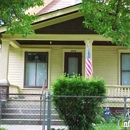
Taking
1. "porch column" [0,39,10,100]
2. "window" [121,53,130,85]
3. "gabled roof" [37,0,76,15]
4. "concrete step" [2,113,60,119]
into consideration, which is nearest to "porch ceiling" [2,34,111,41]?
"porch column" [0,39,10,100]

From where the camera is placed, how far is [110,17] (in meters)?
10.9

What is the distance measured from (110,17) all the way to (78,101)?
366 cm

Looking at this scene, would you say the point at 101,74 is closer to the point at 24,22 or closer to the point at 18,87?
the point at 18,87

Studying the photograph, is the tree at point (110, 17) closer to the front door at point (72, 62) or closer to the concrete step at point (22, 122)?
the concrete step at point (22, 122)

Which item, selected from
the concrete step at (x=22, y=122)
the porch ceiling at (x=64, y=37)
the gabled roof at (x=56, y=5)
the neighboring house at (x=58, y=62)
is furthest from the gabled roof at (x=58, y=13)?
the gabled roof at (x=56, y=5)

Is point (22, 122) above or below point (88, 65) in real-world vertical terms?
below

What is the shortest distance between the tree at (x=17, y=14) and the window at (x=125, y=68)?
7541 millimetres

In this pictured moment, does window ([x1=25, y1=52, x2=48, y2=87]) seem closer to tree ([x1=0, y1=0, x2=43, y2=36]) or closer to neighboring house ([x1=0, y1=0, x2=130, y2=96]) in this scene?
neighboring house ([x1=0, y1=0, x2=130, y2=96])

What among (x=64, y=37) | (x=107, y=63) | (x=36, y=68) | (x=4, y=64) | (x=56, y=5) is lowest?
(x=36, y=68)

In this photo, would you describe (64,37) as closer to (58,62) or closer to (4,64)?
(58,62)

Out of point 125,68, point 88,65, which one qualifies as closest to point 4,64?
point 88,65

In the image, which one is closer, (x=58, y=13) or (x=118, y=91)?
(x=58, y=13)

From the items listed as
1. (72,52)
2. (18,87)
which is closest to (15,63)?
(18,87)

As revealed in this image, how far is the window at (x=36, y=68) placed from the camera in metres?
16.7
